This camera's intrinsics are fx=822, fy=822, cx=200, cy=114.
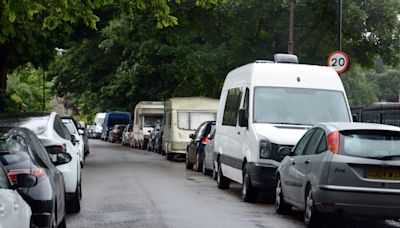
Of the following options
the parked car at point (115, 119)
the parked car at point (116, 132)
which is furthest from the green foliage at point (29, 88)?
the parked car at point (116, 132)

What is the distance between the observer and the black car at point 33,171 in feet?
27.7

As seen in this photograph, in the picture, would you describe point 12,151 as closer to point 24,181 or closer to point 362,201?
point 24,181

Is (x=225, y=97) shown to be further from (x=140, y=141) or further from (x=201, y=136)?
(x=140, y=141)

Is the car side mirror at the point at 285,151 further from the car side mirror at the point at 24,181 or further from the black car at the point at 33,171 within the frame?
the car side mirror at the point at 24,181

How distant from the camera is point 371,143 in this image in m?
10.9

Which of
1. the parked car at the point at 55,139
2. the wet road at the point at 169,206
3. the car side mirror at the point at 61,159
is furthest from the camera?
the parked car at the point at 55,139

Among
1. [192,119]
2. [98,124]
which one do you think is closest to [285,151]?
[192,119]

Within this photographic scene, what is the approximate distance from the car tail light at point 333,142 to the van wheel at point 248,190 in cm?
369

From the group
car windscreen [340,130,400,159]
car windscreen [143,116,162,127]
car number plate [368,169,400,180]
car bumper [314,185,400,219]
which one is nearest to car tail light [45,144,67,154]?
car bumper [314,185,400,219]

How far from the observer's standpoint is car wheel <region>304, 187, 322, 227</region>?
36.1 ft

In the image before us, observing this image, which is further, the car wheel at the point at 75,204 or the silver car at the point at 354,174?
the car wheel at the point at 75,204

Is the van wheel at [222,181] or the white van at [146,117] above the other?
the white van at [146,117]

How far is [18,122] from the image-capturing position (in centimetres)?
1297

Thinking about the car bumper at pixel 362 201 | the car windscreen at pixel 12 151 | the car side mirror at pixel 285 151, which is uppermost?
the car windscreen at pixel 12 151
